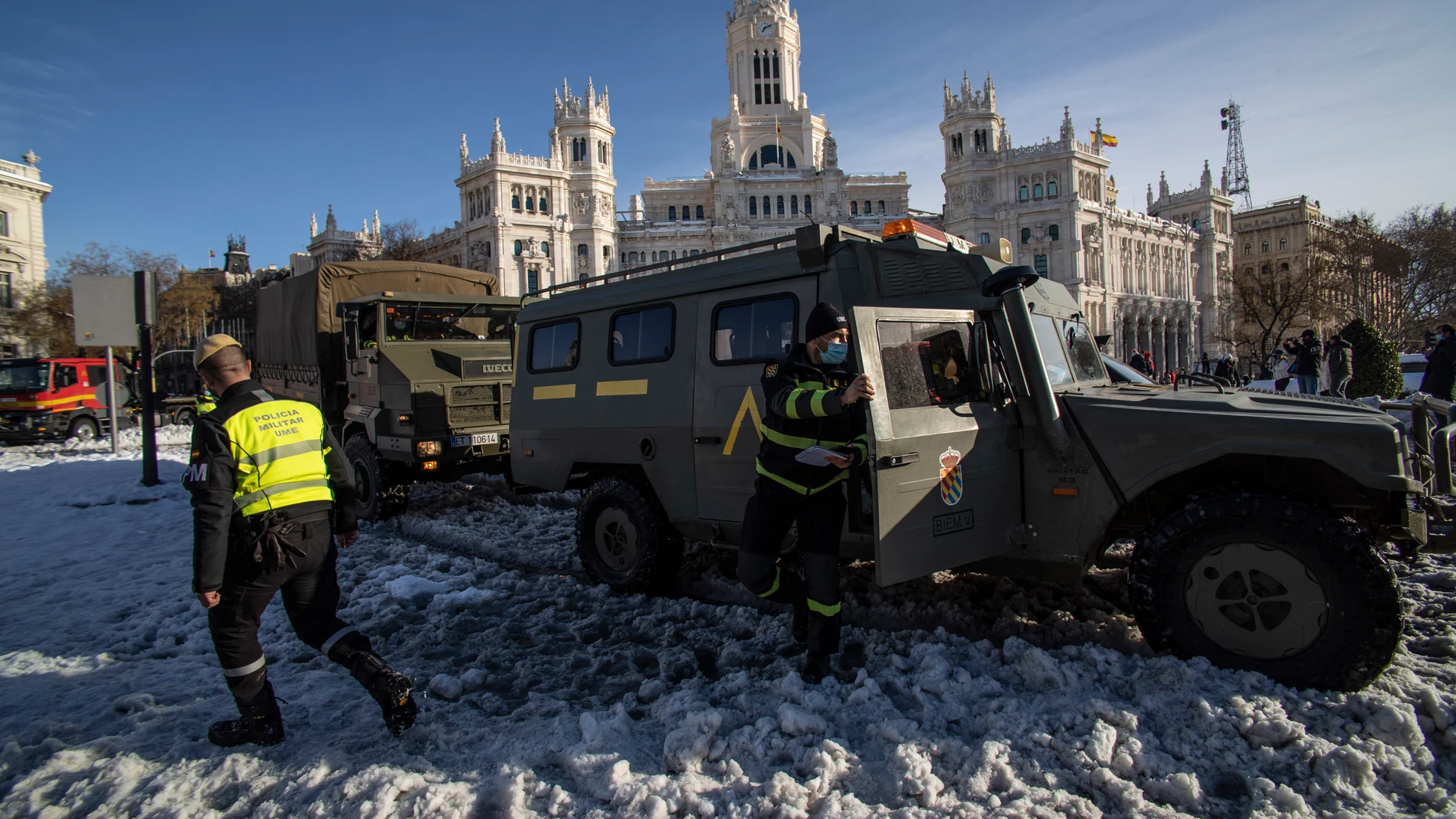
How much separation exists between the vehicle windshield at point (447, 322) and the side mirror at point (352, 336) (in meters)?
0.61

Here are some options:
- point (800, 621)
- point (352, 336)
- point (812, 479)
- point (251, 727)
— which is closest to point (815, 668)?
point (800, 621)

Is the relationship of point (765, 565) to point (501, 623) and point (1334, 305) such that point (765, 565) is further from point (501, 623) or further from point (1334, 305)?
point (1334, 305)

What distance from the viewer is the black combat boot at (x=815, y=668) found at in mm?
4094

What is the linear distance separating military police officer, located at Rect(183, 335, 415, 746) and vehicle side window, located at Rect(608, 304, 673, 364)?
2575 mm

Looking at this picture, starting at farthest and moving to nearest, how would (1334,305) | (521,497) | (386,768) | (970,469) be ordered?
(1334,305) < (521,497) < (970,469) < (386,768)

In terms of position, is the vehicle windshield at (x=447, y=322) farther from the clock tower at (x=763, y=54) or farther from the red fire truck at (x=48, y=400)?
the clock tower at (x=763, y=54)

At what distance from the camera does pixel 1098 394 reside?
4.48 metres

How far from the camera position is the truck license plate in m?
8.86

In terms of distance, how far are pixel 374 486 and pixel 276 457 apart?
234 inches

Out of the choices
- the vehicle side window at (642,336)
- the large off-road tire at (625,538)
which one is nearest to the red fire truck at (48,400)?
the large off-road tire at (625,538)

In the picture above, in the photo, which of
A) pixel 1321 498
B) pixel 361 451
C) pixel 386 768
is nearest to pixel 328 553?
pixel 386 768

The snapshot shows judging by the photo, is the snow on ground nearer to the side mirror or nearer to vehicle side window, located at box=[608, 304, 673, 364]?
vehicle side window, located at box=[608, 304, 673, 364]

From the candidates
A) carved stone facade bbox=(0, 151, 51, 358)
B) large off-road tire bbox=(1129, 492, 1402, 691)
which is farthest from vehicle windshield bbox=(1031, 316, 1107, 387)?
carved stone facade bbox=(0, 151, 51, 358)

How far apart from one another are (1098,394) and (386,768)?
13.8ft
